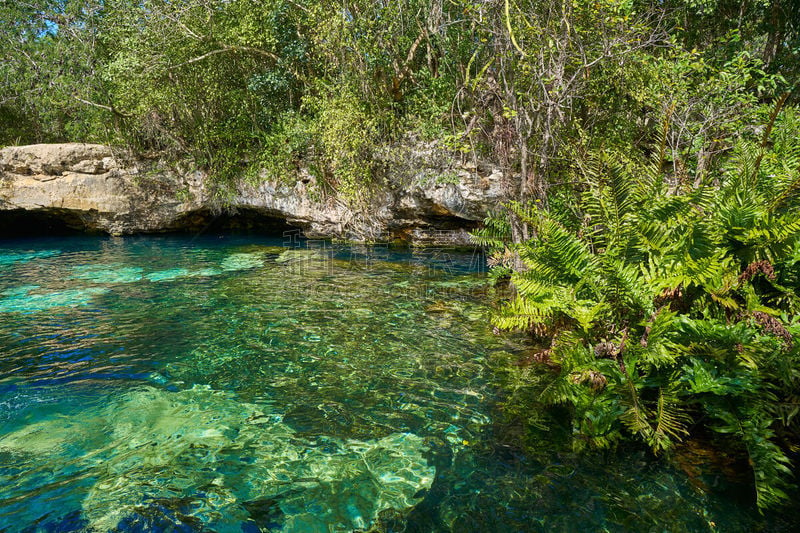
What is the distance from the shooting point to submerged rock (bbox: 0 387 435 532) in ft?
8.51

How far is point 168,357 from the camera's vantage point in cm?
483

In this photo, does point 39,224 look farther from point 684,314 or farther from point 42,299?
point 684,314

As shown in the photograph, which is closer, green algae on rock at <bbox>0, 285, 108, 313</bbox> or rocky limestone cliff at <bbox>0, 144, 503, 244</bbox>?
green algae on rock at <bbox>0, 285, 108, 313</bbox>

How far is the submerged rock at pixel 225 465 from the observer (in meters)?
2.59

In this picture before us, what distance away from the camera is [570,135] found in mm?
7383

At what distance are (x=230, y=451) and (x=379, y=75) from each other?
10850mm

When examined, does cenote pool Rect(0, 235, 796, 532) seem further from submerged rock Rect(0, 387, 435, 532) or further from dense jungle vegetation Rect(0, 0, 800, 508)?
dense jungle vegetation Rect(0, 0, 800, 508)

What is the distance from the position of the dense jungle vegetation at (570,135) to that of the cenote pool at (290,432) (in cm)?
43

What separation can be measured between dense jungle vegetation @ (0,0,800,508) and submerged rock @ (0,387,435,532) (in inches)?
46.6

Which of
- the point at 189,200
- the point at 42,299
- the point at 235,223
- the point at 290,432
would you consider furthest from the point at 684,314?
the point at 235,223

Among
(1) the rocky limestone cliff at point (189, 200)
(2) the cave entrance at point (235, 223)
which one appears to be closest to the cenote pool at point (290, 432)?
(1) the rocky limestone cliff at point (189, 200)

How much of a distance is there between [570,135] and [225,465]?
6.80m

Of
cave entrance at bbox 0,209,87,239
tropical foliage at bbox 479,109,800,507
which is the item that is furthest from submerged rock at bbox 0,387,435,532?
cave entrance at bbox 0,209,87,239

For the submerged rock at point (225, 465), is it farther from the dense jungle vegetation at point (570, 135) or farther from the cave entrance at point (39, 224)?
the cave entrance at point (39, 224)
